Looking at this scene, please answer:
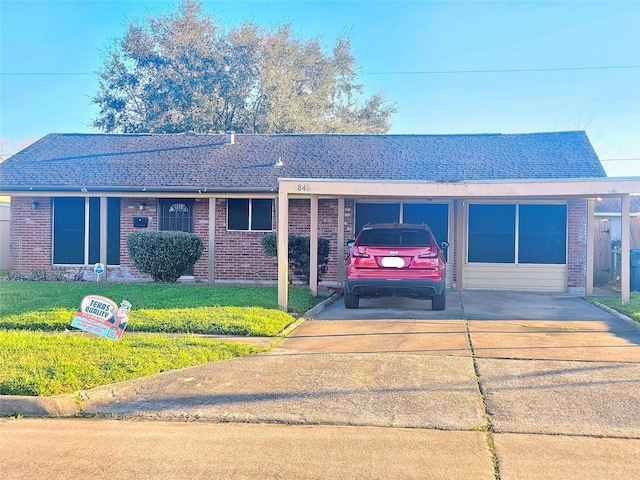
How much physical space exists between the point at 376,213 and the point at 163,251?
5300 mm

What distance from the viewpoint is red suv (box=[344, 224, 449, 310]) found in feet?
32.7

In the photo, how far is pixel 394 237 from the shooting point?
33.9 ft

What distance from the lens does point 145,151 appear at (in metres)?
17.6

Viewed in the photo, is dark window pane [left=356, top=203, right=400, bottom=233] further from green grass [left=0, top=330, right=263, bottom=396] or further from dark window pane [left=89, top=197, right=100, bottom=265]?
green grass [left=0, top=330, right=263, bottom=396]

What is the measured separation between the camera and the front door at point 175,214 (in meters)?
15.6

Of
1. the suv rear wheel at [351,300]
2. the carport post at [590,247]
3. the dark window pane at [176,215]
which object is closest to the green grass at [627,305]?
the carport post at [590,247]

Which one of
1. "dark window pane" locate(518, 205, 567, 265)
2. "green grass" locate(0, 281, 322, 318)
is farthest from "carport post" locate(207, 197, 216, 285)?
"dark window pane" locate(518, 205, 567, 265)

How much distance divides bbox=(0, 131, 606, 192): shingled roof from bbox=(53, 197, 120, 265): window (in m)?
0.76

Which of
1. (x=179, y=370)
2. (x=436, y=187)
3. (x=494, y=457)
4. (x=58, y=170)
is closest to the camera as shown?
(x=494, y=457)

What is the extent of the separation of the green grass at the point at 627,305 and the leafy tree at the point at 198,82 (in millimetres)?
21478

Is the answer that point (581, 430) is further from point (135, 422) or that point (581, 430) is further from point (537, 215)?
point (537, 215)

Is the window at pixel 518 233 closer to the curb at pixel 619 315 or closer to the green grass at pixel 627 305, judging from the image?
the green grass at pixel 627 305

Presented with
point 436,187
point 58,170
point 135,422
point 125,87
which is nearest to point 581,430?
point 135,422

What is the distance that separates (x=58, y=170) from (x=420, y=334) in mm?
11828
